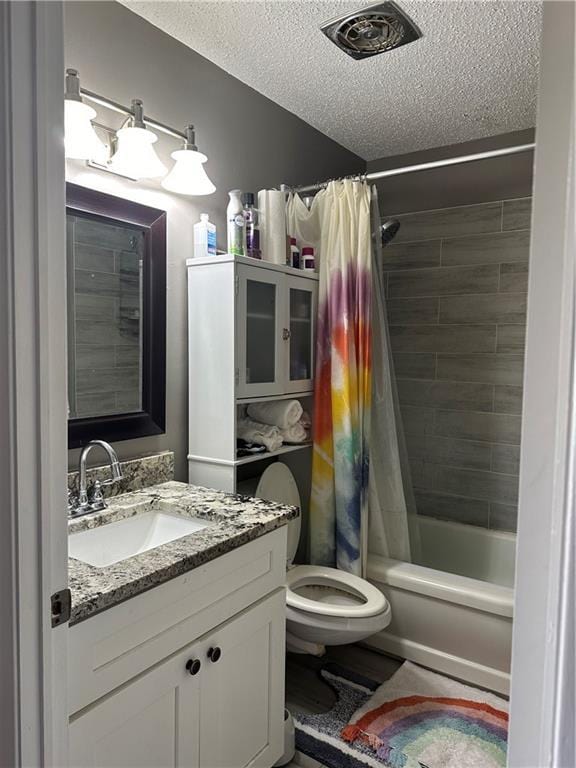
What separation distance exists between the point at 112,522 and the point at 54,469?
716 millimetres

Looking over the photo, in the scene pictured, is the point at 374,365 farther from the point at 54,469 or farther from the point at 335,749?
the point at 54,469

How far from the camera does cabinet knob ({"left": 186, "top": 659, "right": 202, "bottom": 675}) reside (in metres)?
1.17

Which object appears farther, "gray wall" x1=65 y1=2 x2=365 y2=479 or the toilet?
the toilet

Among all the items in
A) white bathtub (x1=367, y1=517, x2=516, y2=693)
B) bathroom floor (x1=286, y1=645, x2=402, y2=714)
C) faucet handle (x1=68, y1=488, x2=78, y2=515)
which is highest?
faucet handle (x1=68, y1=488, x2=78, y2=515)

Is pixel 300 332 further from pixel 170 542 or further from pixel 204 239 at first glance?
pixel 170 542

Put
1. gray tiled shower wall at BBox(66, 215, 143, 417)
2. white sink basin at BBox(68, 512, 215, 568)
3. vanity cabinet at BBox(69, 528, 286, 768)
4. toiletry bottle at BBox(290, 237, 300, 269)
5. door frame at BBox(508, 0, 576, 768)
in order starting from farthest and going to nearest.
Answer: toiletry bottle at BBox(290, 237, 300, 269), gray tiled shower wall at BBox(66, 215, 143, 417), white sink basin at BBox(68, 512, 215, 568), vanity cabinet at BBox(69, 528, 286, 768), door frame at BBox(508, 0, 576, 768)

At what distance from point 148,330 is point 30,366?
1.01 m

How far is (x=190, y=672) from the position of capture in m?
1.17

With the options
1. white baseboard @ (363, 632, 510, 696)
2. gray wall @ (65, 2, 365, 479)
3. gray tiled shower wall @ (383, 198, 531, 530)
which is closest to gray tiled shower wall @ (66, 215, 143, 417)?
gray wall @ (65, 2, 365, 479)

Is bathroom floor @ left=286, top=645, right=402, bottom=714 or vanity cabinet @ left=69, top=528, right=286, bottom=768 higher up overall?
vanity cabinet @ left=69, top=528, right=286, bottom=768

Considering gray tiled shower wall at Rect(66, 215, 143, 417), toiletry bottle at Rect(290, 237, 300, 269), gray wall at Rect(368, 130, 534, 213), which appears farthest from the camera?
gray wall at Rect(368, 130, 534, 213)

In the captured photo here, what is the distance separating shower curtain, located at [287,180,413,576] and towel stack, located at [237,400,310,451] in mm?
121

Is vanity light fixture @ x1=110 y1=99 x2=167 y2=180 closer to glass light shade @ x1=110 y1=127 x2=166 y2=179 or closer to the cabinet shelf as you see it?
glass light shade @ x1=110 y1=127 x2=166 y2=179

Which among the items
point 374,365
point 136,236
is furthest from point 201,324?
point 374,365
